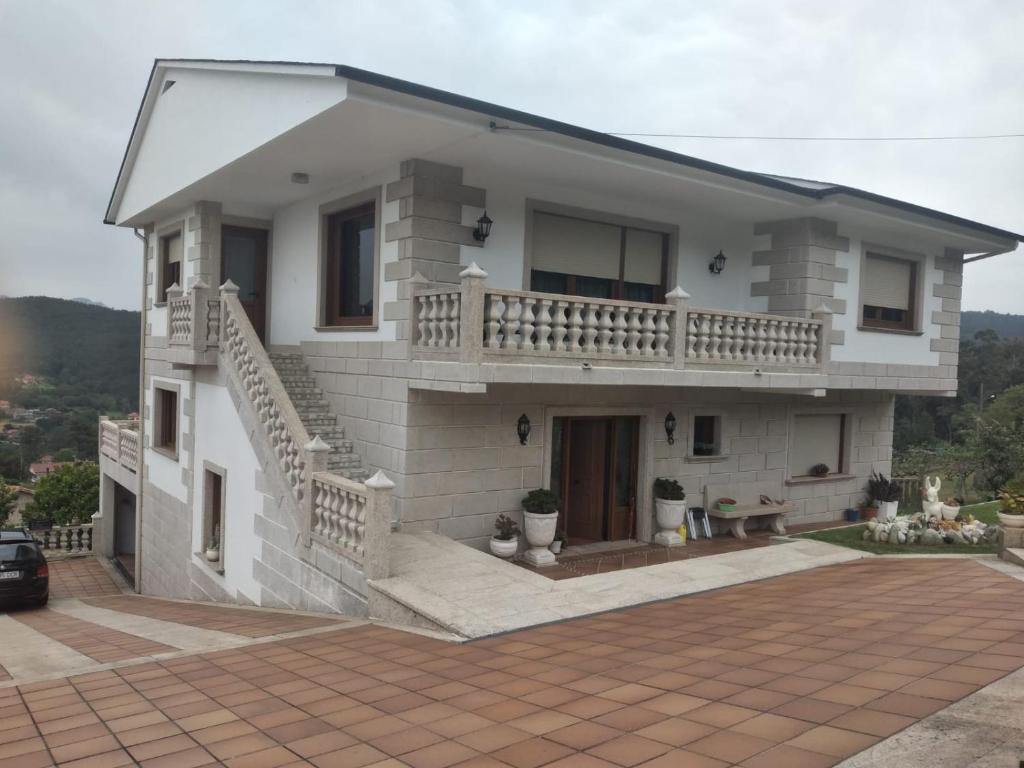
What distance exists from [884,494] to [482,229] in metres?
9.69

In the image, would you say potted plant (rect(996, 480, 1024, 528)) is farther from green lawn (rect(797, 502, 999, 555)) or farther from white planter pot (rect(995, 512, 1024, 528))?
green lawn (rect(797, 502, 999, 555))

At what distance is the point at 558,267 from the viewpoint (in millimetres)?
10984

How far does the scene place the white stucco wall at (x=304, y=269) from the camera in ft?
32.9

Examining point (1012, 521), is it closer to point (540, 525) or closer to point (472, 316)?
point (540, 525)

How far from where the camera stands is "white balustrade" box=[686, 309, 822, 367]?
33.8ft

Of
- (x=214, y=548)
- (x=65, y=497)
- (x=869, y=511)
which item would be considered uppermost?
(x=869, y=511)

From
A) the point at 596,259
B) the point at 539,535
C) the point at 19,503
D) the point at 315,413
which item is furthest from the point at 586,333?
the point at 19,503

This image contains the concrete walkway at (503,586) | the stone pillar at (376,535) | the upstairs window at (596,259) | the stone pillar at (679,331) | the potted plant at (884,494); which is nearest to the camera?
the concrete walkway at (503,586)

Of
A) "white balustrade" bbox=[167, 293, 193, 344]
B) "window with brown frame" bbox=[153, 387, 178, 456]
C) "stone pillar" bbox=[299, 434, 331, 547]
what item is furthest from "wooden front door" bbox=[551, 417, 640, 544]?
"window with brown frame" bbox=[153, 387, 178, 456]

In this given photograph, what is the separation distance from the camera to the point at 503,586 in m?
7.51

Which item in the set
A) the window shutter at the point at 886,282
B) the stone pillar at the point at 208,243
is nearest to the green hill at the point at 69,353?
the stone pillar at the point at 208,243

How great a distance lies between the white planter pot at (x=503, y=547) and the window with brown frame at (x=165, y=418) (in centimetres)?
862

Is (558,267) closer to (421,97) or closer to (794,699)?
(421,97)

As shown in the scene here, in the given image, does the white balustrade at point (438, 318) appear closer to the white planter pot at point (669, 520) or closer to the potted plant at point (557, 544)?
the potted plant at point (557, 544)
